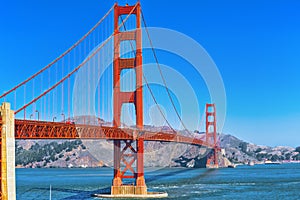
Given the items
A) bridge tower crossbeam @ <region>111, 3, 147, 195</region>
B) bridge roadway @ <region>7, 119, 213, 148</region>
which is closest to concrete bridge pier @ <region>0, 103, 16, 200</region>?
bridge roadway @ <region>7, 119, 213, 148</region>

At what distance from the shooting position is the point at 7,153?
2177 cm

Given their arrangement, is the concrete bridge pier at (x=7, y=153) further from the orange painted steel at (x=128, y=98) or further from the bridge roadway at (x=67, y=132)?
the orange painted steel at (x=128, y=98)

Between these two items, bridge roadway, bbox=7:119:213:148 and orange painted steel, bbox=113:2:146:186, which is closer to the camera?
bridge roadway, bbox=7:119:213:148

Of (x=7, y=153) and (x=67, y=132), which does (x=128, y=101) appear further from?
(x=7, y=153)

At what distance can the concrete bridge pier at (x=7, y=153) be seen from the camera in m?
21.6

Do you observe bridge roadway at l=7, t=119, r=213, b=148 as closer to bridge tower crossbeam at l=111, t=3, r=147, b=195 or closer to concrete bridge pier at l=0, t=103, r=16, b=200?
bridge tower crossbeam at l=111, t=3, r=147, b=195

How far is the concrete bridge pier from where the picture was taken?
21.6 meters

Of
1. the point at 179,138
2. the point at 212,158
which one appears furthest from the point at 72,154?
the point at 179,138

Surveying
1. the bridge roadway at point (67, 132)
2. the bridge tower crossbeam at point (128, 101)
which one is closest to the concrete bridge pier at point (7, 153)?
the bridge roadway at point (67, 132)

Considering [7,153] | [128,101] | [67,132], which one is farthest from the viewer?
[128,101]

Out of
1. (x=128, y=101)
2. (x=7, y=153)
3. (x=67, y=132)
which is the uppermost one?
(x=128, y=101)

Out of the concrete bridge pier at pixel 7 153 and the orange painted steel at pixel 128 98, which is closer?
the concrete bridge pier at pixel 7 153

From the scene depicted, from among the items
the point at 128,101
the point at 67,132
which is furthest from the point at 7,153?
the point at 128,101

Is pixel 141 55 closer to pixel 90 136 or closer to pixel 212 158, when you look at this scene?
pixel 90 136
